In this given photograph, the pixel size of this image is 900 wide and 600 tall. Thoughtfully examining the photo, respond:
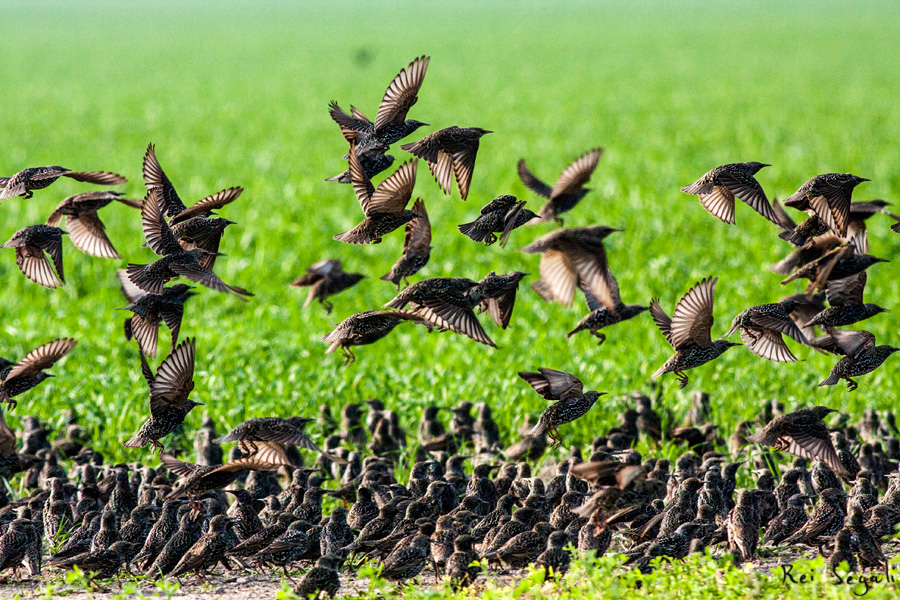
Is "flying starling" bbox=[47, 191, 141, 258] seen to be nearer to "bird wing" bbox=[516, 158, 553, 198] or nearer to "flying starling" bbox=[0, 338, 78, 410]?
"flying starling" bbox=[0, 338, 78, 410]

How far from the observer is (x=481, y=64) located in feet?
177

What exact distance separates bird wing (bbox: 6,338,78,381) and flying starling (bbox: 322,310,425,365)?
1.71 meters

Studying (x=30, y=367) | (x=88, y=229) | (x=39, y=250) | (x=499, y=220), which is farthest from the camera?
(x=88, y=229)

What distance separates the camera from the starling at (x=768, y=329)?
6.06m

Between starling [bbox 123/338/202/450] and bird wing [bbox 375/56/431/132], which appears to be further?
bird wing [bbox 375/56/431/132]

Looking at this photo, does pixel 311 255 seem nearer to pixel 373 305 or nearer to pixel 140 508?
pixel 373 305

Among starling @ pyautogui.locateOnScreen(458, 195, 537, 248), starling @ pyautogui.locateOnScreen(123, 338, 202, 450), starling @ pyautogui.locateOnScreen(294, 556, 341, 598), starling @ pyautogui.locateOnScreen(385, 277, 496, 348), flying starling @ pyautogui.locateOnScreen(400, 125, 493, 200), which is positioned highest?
flying starling @ pyautogui.locateOnScreen(400, 125, 493, 200)

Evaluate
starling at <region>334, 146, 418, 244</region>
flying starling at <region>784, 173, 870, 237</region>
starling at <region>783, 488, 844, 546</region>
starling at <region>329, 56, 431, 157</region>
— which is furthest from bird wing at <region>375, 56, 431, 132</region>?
starling at <region>783, 488, 844, 546</region>

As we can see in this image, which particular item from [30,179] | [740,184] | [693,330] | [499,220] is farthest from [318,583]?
[740,184]

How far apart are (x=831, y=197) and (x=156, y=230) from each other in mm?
4015

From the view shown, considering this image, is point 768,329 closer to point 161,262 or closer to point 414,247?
point 414,247

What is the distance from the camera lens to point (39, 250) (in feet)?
21.8

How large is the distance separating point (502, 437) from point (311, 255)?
7777mm

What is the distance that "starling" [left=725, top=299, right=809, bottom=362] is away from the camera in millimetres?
6062
